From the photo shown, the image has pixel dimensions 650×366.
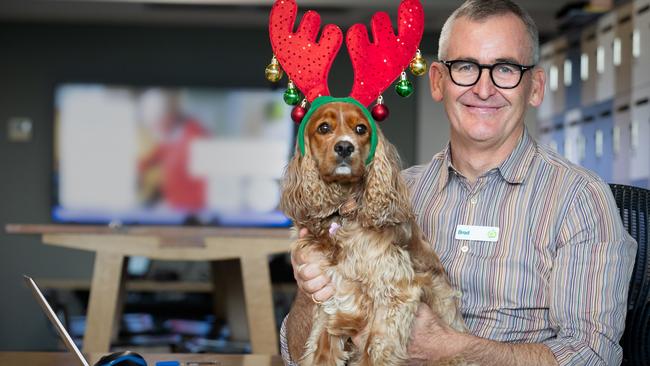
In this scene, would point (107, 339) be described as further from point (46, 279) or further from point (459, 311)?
point (46, 279)

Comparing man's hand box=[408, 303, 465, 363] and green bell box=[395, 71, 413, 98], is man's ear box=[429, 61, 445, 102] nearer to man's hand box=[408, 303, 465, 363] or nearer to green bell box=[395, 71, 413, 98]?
green bell box=[395, 71, 413, 98]

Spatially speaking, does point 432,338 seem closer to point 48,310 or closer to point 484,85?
point 484,85

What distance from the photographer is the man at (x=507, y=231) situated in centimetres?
169

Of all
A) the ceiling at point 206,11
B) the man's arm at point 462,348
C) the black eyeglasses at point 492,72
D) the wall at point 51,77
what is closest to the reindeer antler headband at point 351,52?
the black eyeglasses at point 492,72

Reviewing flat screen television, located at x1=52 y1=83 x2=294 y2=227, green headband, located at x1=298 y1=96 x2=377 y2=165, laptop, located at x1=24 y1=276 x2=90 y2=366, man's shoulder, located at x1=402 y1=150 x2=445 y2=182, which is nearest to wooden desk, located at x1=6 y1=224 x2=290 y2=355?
man's shoulder, located at x1=402 y1=150 x2=445 y2=182

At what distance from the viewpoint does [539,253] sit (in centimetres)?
179

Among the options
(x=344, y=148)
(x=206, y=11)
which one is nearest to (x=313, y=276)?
(x=344, y=148)

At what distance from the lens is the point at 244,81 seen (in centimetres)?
811

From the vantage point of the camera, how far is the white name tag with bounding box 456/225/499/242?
1842 millimetres

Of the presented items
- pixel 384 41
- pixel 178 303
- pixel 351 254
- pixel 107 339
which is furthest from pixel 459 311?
pixel 178 303

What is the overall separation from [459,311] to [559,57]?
245 inches

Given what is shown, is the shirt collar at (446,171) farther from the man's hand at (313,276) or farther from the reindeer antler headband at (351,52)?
A: the man's hand at (313,276)

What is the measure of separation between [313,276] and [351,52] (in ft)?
1.56

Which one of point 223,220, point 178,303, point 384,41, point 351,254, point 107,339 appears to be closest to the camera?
point 351,254
